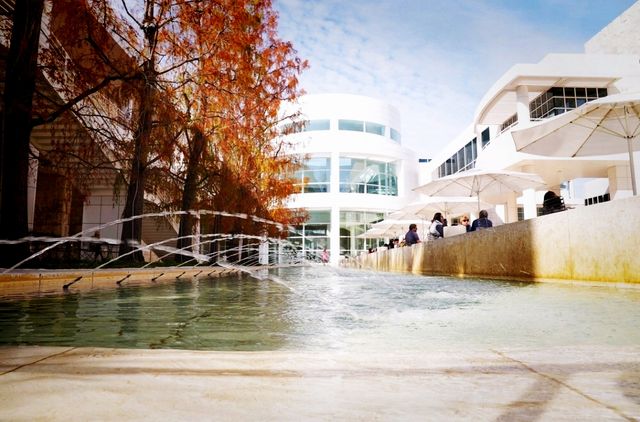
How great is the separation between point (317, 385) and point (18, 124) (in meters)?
8.67

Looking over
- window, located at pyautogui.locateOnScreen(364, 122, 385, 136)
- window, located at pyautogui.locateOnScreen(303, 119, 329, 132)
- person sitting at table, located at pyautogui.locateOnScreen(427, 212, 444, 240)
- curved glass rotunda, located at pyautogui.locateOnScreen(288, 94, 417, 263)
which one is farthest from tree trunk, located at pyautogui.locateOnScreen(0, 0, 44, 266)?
window, located at pyautogui.locateOnScreen(364, 122, 385, 136)

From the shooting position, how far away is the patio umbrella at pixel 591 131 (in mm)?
8438

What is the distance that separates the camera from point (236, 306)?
4.95 m

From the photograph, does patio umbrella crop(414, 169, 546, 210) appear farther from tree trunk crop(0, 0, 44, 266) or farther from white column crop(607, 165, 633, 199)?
tree trunk crop(0, 0, 44, 266)

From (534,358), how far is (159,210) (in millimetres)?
16218

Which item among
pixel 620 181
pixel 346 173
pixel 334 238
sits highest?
pixel 346 173

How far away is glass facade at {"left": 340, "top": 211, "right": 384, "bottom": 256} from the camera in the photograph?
41.6m

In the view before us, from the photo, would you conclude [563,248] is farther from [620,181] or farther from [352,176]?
[352,176]

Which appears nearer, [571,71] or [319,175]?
[571,71]

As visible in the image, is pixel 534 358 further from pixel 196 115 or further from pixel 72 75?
pixel 196 115

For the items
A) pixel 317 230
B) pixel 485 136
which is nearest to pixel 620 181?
pixel 485 136

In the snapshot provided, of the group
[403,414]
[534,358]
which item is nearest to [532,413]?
[403,414]

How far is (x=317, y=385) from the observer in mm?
1581

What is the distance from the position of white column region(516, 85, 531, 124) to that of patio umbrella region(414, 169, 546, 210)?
22.8 feet
